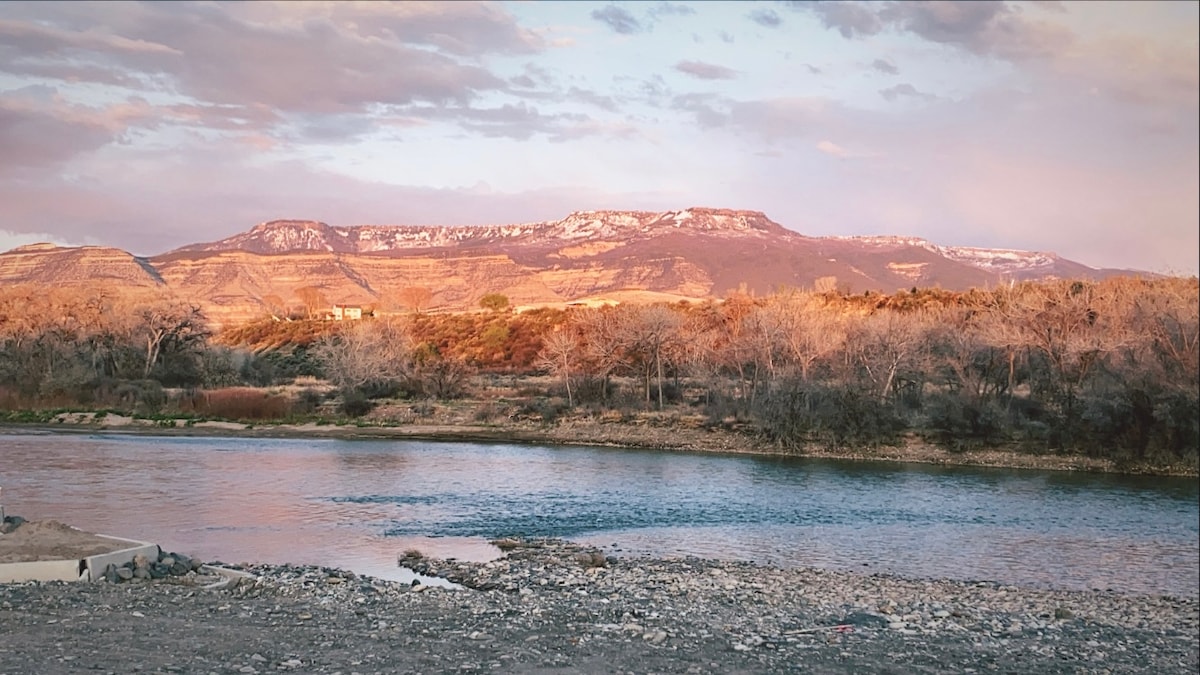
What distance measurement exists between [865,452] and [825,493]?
493 inches

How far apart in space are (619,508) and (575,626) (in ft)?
48.3

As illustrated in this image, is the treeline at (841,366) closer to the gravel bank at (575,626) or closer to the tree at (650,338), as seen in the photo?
the tree at (650,338)

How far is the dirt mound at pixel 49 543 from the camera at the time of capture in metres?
12.0

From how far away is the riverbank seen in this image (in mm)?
39906

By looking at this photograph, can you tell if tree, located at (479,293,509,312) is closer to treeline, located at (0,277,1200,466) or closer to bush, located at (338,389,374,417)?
treeline, located at (0,277,1200,466)

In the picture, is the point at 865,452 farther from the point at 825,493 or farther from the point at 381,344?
the point at 381,344

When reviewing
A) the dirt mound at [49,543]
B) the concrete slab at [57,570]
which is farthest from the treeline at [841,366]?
the concrete slab at [57,570]

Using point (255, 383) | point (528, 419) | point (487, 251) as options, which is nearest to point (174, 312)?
point (255, 383)

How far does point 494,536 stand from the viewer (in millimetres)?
20531

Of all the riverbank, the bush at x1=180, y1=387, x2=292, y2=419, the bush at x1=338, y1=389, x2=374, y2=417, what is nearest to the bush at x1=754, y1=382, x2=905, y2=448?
the riverbank

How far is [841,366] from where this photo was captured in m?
47.2

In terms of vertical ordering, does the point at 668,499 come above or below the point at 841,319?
below

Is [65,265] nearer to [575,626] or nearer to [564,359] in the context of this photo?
[575,626]

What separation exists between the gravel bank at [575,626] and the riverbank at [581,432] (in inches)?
960
